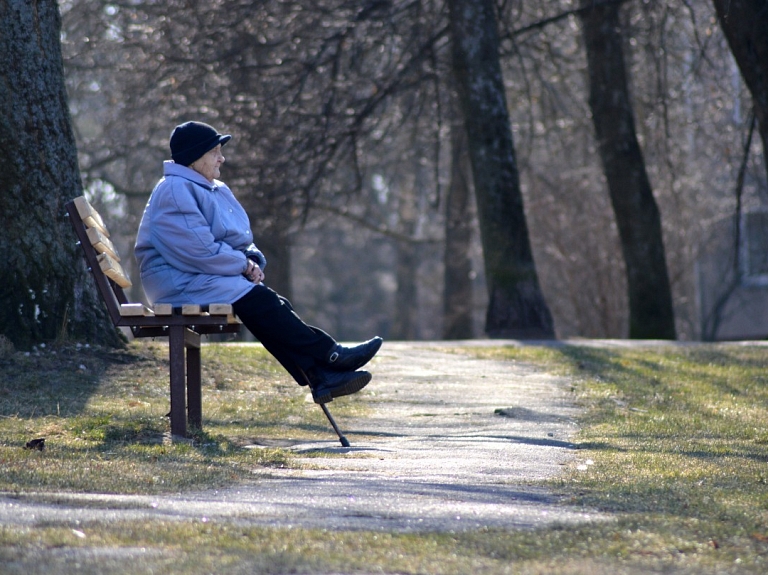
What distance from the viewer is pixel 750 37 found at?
11.3 meters

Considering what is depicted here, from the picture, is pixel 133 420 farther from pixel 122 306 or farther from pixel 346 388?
pixel 346 388

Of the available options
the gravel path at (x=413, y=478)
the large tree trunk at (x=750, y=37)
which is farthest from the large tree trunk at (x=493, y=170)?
the gravel path at (x=413, y=478)

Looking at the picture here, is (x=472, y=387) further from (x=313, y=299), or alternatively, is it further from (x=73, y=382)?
(x=313, y=299)

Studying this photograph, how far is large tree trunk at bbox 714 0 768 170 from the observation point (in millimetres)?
11156

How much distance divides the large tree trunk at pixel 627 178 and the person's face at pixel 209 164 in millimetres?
10570

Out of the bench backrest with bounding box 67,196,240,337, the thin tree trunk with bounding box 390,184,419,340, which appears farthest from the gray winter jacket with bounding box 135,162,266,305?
the thin tree trunk with bounding box 390,184,419,340

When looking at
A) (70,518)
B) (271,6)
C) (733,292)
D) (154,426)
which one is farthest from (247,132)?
(733,292)

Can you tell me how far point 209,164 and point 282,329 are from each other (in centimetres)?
104

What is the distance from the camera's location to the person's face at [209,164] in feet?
21.1

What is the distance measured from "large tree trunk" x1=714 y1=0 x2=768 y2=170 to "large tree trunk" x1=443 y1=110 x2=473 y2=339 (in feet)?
34.0

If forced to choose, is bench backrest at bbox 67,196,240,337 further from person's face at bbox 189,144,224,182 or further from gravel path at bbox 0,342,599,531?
gravel path at bbox 0,342,599,531

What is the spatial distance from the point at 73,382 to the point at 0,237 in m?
1.25

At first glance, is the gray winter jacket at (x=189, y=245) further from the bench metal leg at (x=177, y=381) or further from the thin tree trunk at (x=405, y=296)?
the thin tree trunk at (x=405, y=296)

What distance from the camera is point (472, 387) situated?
9.20 meters
